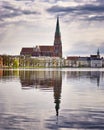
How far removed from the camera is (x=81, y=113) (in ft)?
68.6

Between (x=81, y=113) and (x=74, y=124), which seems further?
(x=81, y=113)

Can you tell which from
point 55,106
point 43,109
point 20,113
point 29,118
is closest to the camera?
point 29,118

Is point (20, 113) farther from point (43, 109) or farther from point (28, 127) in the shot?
point (28, 127)

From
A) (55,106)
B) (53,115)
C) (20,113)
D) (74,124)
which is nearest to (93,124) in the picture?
(74,124)

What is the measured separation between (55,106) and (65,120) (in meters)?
5.89

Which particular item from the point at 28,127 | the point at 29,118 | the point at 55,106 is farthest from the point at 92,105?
the point at 28,127

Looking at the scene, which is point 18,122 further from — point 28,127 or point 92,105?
point 92,105

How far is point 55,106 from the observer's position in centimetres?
2422

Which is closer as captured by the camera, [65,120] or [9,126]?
[9,126]

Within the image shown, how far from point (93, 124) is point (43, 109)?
18.3 feet

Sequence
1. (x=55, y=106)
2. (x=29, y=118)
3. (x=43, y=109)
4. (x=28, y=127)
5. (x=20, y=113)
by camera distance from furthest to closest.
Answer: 1. (x=55, y=106)
2. (x=43, y=109)
3. (x=20, y=113)
4. (x=29, y=118)
5. (x=28, y=127)

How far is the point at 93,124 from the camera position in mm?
17375

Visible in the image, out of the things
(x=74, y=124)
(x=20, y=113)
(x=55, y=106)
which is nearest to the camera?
(x=74, y=124)

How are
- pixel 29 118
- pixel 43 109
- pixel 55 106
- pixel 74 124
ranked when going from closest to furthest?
pixel 74 124
pixel 29 118
pixel 43 109
pixel 55 106
